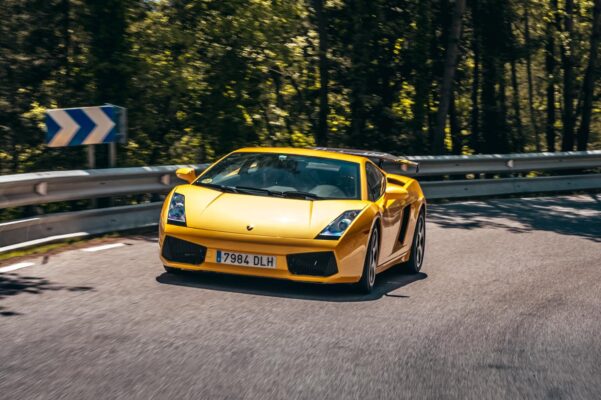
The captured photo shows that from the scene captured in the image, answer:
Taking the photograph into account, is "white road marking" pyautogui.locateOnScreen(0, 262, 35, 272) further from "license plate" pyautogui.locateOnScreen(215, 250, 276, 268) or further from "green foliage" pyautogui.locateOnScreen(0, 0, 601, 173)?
"green foliage" pyautogui.locateOnScreen(0, 0, 601, 173)

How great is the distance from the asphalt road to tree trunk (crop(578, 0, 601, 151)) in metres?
18.6

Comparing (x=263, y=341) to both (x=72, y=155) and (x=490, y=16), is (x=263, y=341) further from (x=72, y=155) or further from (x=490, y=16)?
(x=490, y=16)

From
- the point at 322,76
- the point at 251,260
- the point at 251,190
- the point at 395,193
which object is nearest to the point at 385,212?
the point at 395,193

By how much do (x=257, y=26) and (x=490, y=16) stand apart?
713cm

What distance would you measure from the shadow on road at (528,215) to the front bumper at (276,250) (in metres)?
6.59

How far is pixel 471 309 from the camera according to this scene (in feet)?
28.5

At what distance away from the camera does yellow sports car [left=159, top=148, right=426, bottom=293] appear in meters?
8.60

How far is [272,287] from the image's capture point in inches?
355

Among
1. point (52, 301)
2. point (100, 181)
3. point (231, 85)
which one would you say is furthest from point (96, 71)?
point (52, 301)

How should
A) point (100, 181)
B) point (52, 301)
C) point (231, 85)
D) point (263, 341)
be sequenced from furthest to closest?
point (231, 85) < point (100, 181) < point (52, 301) < point (263, 341)

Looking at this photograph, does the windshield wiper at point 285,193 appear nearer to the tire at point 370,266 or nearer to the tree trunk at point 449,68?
the tire at point 370,266

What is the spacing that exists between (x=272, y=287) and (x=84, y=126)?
15.4 feet

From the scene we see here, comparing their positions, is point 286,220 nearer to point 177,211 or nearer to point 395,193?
point 177,211

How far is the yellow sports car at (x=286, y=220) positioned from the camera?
860cm
